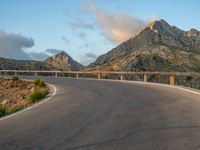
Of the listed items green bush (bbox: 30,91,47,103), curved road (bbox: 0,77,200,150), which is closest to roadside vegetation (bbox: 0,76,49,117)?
green bush (bbox: 30,91,47,103)

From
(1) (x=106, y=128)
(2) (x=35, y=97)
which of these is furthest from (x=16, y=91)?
(1) (x=106, y=128)

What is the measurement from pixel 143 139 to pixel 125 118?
3.22 meters

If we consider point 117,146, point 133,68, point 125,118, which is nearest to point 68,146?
point 117,146

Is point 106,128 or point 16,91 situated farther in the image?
point 16,91

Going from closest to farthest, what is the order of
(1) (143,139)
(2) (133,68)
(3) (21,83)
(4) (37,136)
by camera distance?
(1) (143,139) → (4) (37,136) → (3) (21,83) → (2) (133,68)

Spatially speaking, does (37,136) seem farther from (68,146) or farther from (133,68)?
→ (133,68)

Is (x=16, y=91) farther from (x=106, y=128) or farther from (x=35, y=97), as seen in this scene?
(x=106, y=128)

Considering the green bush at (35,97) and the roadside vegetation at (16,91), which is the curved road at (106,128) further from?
the roadside vegetation at (16,91)

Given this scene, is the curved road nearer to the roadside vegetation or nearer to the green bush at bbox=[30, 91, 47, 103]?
the green bush at bbox=[30, 91, 47, 103]

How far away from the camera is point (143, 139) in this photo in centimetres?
955

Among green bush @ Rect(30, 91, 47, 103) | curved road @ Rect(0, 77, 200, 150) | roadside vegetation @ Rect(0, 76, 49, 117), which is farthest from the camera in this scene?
roadside vegetation @ Rect(0, 76, 49, 117)

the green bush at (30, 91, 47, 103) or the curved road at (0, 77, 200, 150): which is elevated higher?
the green bush at (30, 91, 47, 103)

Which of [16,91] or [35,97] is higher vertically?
[35,97]

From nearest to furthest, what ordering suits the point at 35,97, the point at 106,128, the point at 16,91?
the point at 106,128 → the point at 35,97 → the point at 16,91
